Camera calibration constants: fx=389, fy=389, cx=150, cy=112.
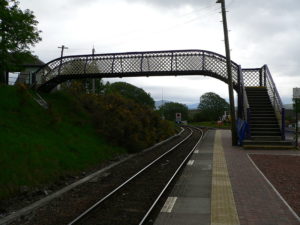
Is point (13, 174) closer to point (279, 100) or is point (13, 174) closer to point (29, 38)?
point (29, 38)

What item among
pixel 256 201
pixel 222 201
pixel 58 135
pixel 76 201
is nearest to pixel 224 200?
pixel 222 201

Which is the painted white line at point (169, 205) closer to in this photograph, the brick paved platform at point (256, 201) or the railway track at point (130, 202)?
the railway track at point (130, 202)

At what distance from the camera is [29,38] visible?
65.4 feet

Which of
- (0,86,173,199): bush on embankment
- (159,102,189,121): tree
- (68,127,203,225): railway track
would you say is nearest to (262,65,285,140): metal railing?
(0,86,173,199): bush on embankment

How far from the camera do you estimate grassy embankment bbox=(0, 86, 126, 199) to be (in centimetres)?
1067

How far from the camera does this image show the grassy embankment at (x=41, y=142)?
10.7 metres

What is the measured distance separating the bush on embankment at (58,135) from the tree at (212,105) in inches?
3372

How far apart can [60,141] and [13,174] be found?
5441 millimetres

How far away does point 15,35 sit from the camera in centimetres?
1927

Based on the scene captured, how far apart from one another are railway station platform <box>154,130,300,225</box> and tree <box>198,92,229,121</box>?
321 feet

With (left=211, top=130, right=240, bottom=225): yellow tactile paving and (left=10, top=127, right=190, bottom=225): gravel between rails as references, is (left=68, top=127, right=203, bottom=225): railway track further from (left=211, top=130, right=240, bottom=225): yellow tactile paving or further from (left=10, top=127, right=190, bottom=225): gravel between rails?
(left=211, top=130, right=240, bottom=225): yellow tactile paving

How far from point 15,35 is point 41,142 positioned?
7.78 meters

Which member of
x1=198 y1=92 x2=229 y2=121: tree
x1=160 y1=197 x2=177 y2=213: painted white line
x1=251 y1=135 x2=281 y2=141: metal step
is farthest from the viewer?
x1=198 y1=92 x2=229 y2=121: tree

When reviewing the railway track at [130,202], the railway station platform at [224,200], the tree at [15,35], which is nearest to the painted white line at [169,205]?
the railway station platform at [224,200]
